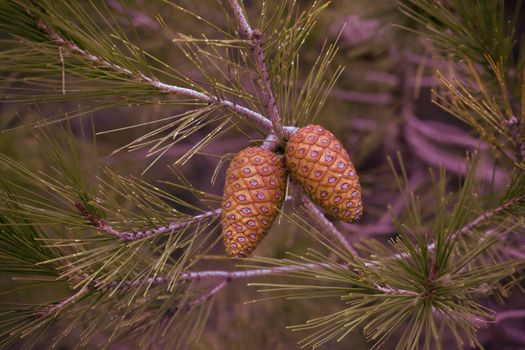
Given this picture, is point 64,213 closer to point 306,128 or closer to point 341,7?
point 306,128

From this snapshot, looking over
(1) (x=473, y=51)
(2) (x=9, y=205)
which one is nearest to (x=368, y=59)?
(1) (x=473, y=51)

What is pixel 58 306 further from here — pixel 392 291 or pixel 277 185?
pixel 392 291

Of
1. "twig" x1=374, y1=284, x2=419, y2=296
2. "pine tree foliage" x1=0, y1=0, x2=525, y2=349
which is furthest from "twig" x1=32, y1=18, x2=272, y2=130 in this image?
"twig" x1=374, y1=284, x2=419, y2=296

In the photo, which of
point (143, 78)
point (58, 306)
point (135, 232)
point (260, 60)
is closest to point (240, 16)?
point (260, 60)

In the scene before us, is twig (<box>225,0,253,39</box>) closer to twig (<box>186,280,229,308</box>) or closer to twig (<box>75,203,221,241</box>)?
twig (<box>75,203,221,241</box>)

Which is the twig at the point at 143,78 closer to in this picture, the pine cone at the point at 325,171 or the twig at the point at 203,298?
the pine cone at the point at 325,171
